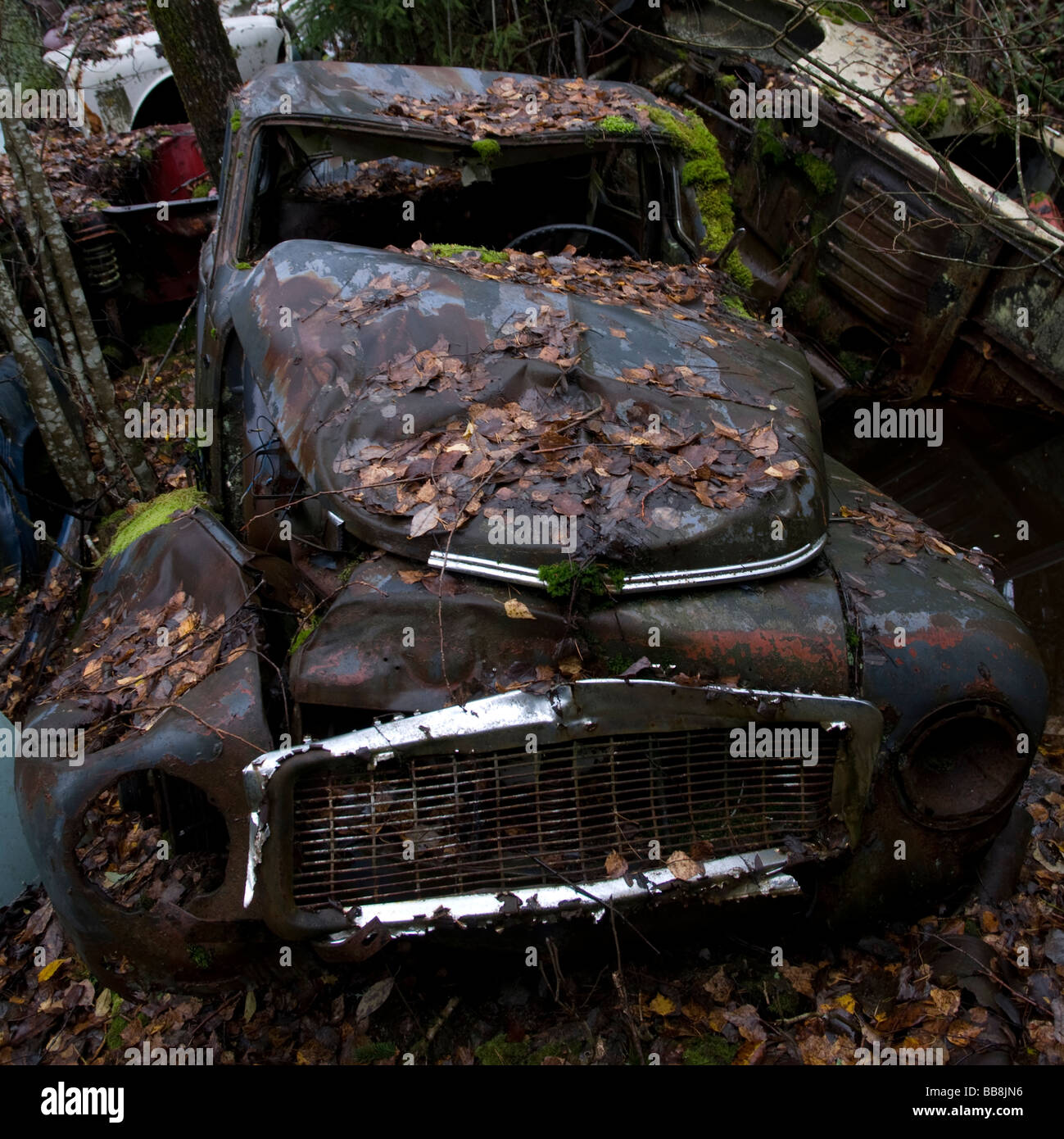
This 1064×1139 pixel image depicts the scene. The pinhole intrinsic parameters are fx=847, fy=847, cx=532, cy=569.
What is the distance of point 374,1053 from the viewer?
2520 mm

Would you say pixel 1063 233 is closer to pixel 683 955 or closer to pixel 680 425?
pixel 680 425

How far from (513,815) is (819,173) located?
468cm

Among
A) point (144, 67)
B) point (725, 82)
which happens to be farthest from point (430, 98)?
point (144, 67)

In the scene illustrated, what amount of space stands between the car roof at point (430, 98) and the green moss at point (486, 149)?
0.17ft

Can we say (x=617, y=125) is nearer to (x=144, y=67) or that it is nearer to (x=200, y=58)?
(x=200, y=58)

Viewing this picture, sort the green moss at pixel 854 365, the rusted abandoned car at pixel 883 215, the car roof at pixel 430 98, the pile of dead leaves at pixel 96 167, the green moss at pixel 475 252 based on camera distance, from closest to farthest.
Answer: the green moss at pixel 475 252 < the car roof at pixel 430 98 < the rusted abandoned car at pixel 883 215 < the green moss at pixel 854 365 < the pile of dead leaves at pixel 96 167

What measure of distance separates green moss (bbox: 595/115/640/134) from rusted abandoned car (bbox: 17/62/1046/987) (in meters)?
1.38

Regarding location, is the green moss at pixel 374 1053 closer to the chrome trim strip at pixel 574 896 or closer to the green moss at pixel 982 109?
the chrome trim strip at pixel 574 896

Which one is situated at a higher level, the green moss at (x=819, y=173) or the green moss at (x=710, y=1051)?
the green moss at (x=819, y=173)

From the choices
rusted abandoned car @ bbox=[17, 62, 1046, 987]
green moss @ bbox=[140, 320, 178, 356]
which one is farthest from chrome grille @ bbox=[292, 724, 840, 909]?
green moss @ bbox=[140, 320, 178, 356]

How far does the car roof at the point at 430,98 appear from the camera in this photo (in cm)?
362

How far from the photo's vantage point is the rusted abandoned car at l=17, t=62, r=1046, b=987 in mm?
2084

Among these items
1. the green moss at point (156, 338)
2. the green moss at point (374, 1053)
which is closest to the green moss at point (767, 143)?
the green moss at point (156, 338)

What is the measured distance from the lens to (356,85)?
381 cm
